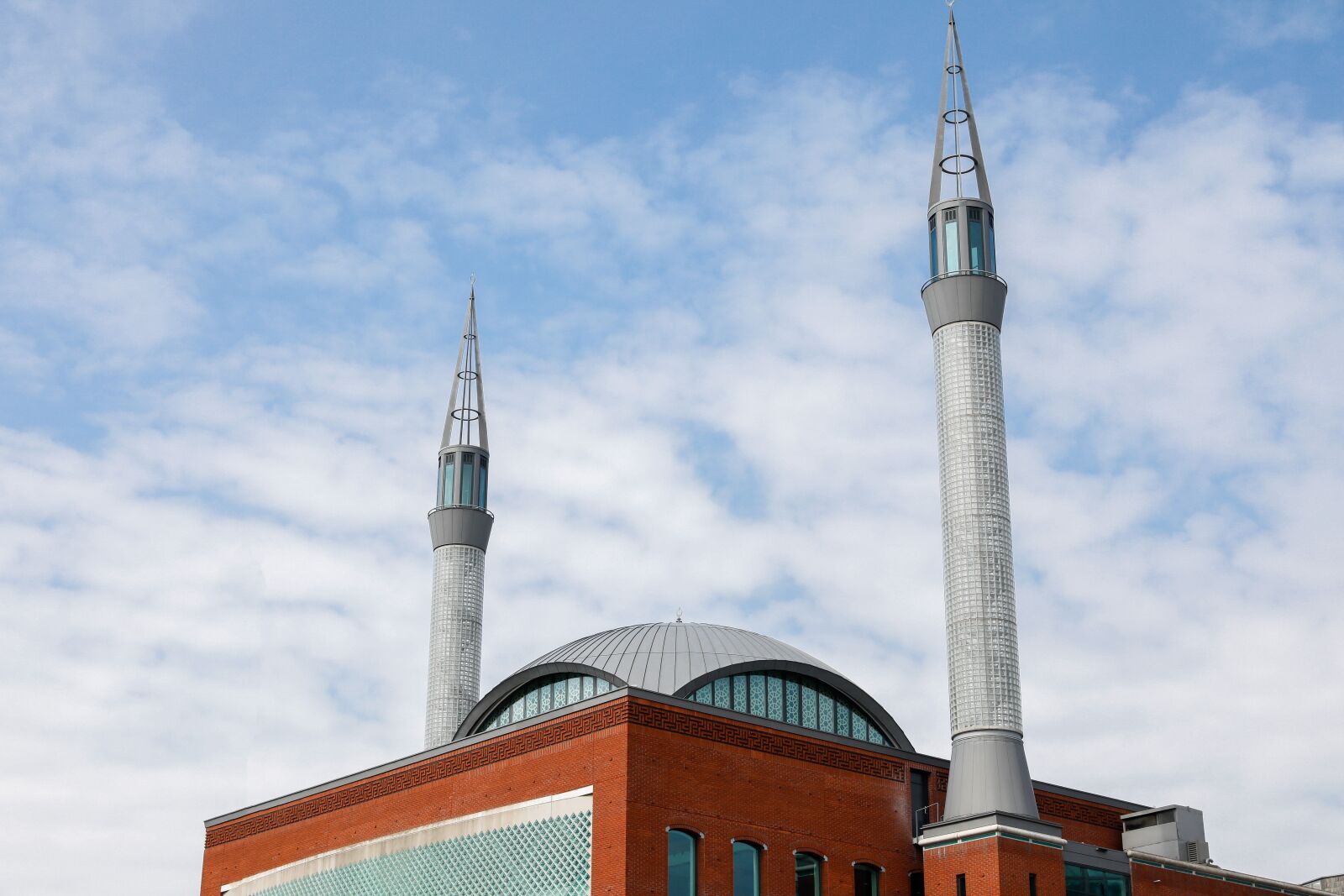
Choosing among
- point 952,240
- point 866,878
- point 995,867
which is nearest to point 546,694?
point 866,878

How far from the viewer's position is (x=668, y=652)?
1703 inches

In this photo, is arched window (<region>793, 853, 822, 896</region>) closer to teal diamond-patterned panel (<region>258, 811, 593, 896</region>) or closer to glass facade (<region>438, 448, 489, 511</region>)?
teal diamond-patterned panel (<region>258, 811, 593, 896</region>)

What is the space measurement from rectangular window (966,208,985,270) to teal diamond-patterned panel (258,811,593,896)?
57.9 ft

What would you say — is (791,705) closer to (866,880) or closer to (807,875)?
(866,880)

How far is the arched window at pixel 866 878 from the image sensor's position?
3629 centimetres

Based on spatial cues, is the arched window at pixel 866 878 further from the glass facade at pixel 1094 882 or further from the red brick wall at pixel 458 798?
the red brick wall at pixel 458 798

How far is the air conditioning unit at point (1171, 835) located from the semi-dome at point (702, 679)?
20.7ft

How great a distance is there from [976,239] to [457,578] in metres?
24.6

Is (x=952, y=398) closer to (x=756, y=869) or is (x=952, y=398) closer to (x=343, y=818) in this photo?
(x=756, y=869)

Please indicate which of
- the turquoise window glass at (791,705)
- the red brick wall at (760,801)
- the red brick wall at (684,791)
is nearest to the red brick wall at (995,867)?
the red brick wall at (684,791)

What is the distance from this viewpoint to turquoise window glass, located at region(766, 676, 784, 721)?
4144 centimetres

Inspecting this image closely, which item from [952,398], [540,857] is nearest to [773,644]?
[952,398]

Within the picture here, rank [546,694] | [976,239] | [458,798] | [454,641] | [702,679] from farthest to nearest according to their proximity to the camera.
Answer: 1. [454,641]
2. [546,694]
3. [976,239]
4. [702,679]
5. [458,798]

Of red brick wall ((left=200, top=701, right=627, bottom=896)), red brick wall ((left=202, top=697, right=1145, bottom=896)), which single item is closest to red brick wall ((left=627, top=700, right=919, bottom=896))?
red brick wall ((left=202, top=697, right=1145, bottom=896))
